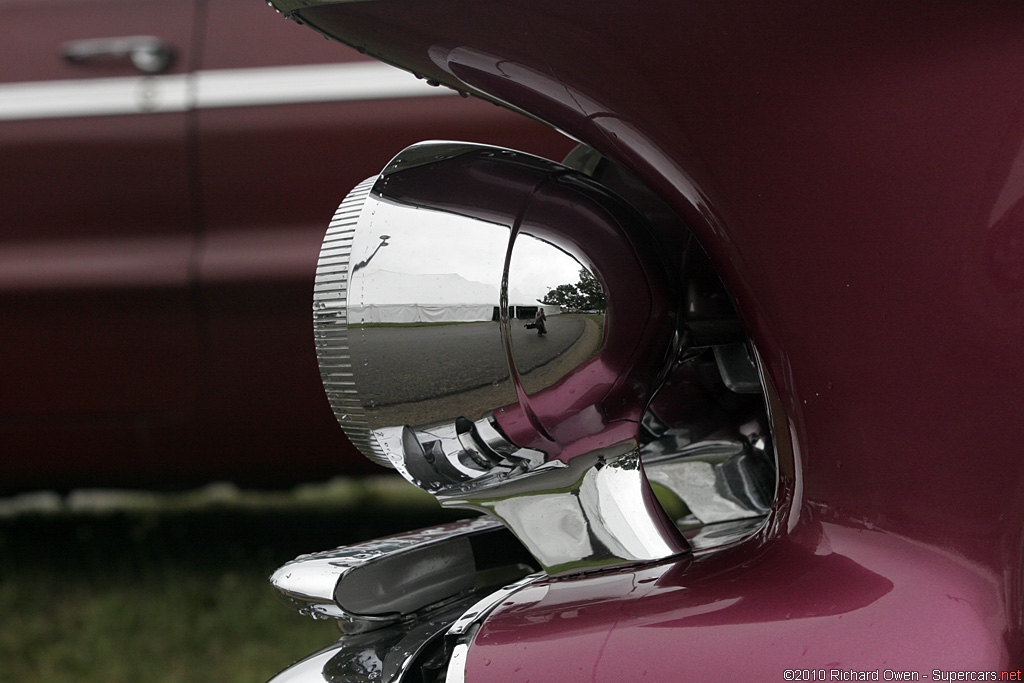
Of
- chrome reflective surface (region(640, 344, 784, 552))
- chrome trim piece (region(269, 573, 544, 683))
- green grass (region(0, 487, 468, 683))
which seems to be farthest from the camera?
green grass (region(0, 487, 468, 683))

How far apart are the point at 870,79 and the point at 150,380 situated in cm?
184

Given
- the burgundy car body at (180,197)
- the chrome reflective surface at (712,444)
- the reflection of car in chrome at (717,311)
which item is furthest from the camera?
the burgundy car body at (180,197)

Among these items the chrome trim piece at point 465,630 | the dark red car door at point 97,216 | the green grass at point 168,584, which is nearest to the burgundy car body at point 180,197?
the dark red car door at point 97,216

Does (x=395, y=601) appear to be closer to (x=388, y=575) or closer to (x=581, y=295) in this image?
(x=388, y=575)

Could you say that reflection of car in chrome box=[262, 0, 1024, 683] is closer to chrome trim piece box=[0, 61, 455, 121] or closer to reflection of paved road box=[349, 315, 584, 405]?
reflection of paved road box=[349, 315, 584, 405]

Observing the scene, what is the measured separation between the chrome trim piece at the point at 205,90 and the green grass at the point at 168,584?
3.46 ft

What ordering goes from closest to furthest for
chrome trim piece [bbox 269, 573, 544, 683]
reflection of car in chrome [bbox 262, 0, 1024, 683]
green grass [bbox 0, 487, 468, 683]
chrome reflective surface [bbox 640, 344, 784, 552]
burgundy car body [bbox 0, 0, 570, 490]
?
reflection of car in chrome [bbox 262, 0, 1024, 683], chrome trim piece [bbox 269, 573, 544, 683], chrome reflective surface [bbox 640, 344, 784, 552], green grass [bbox 0, 487, 468, 683], burgundy car body [bbox 0, 0, 570, 490]

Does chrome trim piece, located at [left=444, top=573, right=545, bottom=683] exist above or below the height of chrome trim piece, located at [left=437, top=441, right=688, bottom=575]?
below

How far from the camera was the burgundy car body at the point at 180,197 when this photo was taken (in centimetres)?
208

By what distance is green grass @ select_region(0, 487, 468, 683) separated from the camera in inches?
77.9

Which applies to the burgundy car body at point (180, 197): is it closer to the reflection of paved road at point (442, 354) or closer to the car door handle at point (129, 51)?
the car door handle at point (129, 51)

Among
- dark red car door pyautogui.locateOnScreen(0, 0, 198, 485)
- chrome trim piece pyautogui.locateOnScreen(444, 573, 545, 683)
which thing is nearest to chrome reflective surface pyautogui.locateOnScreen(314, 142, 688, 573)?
chrome trim piece pyautogui.locateOnScreen(444, 573, 545, 683)

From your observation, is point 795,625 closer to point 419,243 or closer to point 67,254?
point 419,243

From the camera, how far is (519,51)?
2.11 ft
